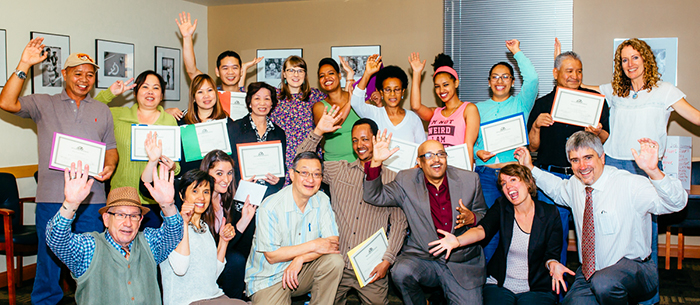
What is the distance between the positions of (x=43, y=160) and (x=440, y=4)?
15.4 ft

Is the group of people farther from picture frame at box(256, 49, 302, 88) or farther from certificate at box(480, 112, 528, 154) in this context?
picture frame at box(256, 49, 302, 88)

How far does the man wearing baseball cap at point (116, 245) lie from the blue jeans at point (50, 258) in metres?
1.17

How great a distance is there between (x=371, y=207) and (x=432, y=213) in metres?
0.45

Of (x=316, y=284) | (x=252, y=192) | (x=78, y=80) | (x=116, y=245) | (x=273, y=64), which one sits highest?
(x=273, y=64)

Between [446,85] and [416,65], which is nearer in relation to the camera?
[446,85]

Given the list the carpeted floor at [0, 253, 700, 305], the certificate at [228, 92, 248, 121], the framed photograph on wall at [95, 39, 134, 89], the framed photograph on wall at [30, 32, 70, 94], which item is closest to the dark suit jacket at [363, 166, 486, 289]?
the carpeted floor at [0, 253, 700, 305]

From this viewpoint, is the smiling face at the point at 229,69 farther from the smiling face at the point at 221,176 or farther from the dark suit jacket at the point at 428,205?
the dark suit jacket at the point at 428,205

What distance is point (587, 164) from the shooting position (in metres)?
3.30

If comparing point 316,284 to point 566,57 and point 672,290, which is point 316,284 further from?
point 672,290

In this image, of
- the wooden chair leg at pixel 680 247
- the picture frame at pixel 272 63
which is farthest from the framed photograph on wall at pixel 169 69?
the wooden chair leg at pixel 680 247

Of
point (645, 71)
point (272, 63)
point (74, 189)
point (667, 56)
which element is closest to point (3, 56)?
point (74, 189)

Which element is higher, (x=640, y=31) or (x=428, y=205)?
(x=640, y=31)

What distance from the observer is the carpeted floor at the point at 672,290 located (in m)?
4.34

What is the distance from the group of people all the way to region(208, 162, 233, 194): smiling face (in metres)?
0.01
